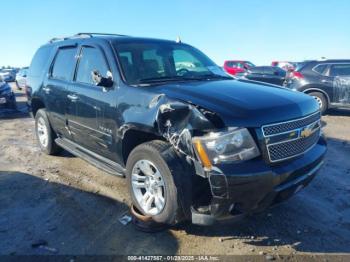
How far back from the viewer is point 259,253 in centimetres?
315

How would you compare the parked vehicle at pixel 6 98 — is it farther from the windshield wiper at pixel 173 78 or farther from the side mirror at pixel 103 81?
the windshield wiper at pixel 173 78

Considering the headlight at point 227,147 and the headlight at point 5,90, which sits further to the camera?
the headlight at point 5,90

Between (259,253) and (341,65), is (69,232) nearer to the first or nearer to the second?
(259,253)

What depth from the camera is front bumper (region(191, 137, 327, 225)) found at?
2758mm

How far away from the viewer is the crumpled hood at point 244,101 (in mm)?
2914

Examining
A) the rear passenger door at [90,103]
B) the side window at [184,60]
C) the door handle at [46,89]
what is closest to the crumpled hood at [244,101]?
the side window at [184,60]

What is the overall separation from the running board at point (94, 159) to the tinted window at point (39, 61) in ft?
4.52

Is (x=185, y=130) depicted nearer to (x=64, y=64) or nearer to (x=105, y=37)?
(x=105, y=37)

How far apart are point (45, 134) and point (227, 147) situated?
4387 millimetres

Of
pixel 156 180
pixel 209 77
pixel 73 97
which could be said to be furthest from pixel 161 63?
pixel 156 180

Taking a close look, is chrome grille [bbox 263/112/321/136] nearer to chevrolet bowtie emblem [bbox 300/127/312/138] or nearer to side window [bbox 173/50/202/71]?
→ chevrolet bowtie emblem [bbox 300/127/312/138]

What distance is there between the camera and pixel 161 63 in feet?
14.2

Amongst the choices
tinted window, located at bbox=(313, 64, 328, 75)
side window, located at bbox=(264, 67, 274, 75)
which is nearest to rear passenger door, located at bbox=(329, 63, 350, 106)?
tinted window, located at bbox=(313, 64, 328, 75)

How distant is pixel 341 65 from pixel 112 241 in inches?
365
